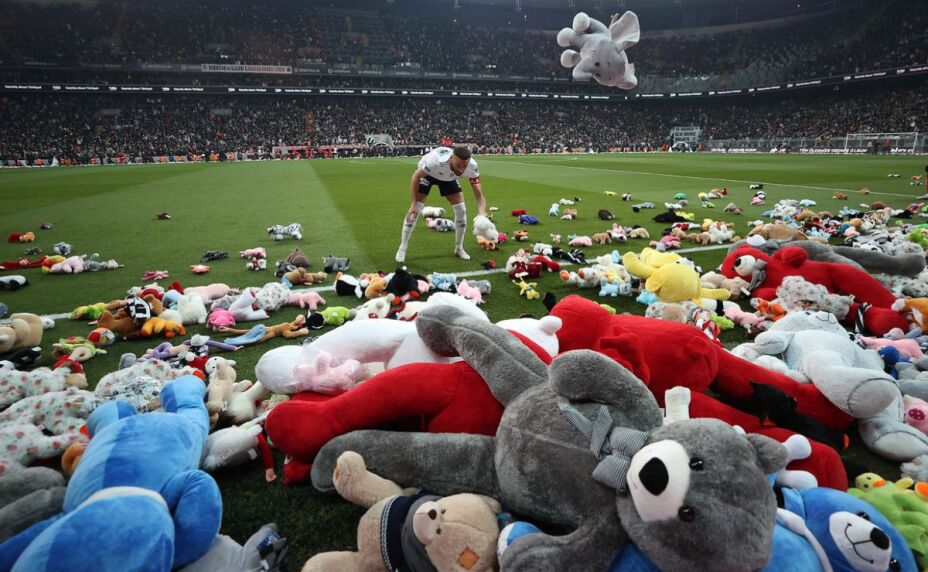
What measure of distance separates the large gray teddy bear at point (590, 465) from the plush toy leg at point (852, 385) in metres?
0.93

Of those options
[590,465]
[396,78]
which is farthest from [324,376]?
[396,78]

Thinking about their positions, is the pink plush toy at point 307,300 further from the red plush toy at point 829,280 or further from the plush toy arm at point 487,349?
the red plush toy at point 829,280

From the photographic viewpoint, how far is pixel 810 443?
1.58 metres

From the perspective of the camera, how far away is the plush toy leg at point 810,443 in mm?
1531

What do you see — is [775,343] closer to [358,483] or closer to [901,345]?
[901,345]

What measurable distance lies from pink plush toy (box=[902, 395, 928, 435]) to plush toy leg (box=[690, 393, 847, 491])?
0.71 meters

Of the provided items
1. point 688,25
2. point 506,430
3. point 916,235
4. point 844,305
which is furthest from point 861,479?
point 688,25

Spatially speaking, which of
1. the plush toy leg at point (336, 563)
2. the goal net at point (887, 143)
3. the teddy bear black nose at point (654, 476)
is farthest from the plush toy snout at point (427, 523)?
the goal net at point (887, 143)

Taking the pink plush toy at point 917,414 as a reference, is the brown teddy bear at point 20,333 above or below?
above

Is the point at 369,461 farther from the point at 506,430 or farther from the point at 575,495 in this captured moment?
the point at 575,495

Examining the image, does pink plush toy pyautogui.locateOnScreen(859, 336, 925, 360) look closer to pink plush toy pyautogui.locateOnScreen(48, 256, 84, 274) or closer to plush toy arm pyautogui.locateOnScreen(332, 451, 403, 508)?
plush toy arm pyautogui.locateOnScreen(332, 451, 403, 508)

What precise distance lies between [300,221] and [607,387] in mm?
8029

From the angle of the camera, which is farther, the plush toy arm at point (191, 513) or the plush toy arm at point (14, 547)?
the plush toy arm at point (191, 513)

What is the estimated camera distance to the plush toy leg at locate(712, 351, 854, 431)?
1.92m
